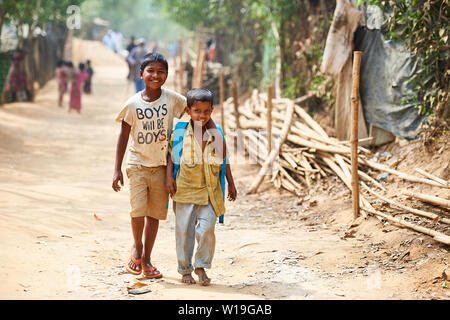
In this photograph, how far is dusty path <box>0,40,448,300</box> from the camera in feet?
11.8

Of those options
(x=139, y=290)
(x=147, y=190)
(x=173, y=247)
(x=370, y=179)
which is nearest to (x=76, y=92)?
(x=370, y=179)

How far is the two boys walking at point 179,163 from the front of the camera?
12.0 feet

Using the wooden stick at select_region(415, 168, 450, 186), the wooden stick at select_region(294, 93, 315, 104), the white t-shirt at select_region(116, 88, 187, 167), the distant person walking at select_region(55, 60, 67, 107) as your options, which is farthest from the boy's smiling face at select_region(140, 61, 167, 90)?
the distant person walking at select_region(55, 60, 67, 107)

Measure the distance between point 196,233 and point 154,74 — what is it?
3.60 feet

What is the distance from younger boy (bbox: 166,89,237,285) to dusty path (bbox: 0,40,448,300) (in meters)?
0.28

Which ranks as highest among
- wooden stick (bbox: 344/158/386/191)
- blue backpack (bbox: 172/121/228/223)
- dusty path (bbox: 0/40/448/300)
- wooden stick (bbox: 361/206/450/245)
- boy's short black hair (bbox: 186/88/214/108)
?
boy's short black hair (bbox: 186/88/214/108)

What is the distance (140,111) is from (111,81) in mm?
22085

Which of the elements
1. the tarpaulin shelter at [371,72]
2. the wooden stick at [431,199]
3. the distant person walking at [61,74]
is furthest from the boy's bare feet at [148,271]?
the distant person walking at [61,74]

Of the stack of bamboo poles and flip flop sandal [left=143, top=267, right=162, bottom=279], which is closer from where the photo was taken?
flip flop sandal [left=143, top=267, right=162, bottom=279]

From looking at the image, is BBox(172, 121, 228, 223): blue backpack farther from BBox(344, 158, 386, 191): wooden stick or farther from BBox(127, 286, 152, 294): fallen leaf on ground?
BBox(344, 158, 386, 191): wooden stick

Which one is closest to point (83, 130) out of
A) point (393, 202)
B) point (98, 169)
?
point (98, 169)

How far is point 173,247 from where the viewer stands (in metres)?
5.07

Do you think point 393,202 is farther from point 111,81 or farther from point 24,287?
point 111,81
